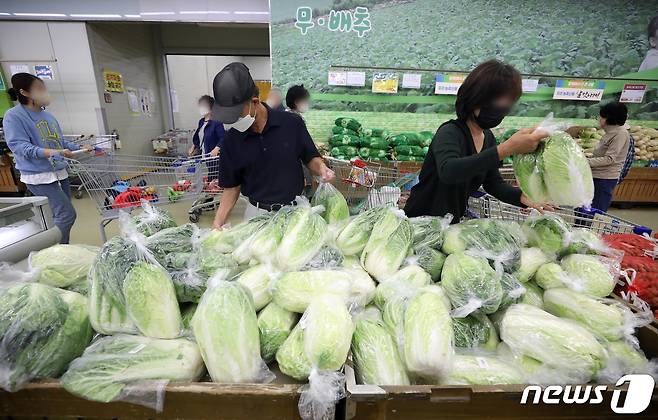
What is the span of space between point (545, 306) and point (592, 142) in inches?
252

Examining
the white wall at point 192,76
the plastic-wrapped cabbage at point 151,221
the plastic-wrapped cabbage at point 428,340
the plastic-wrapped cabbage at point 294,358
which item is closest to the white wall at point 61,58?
the white wall at point 192,76

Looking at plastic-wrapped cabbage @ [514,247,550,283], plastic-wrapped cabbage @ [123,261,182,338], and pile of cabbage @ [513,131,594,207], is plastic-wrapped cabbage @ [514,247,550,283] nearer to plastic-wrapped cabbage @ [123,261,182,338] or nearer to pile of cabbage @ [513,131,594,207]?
pile of cabbage @ [513,131,594,207]

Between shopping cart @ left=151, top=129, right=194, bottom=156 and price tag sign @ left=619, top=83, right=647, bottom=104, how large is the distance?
1019 cm

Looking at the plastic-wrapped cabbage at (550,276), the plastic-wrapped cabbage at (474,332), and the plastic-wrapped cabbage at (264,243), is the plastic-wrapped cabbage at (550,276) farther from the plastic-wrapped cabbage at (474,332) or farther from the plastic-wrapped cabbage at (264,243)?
the plastic-wrapped cabbage at (264,243)

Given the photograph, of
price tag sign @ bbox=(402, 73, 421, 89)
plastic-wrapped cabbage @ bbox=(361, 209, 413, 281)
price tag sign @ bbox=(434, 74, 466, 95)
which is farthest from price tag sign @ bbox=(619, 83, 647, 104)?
plastic-wrapped cabbage @ bbox=(361, 209, 413, 281)

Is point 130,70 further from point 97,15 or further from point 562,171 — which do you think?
point 562,171

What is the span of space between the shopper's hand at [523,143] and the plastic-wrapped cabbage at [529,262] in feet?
1.43

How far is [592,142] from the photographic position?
5.93m

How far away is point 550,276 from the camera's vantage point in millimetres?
1274

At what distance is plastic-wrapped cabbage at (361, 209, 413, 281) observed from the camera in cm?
127

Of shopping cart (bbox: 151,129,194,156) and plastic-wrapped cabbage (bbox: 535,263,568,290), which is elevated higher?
plastic-wrapped cabbage (bbox: 535,263,568,290)

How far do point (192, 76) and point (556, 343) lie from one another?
439 inches

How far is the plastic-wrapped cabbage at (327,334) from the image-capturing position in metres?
0.93

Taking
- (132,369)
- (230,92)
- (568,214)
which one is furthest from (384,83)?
(132,369)
